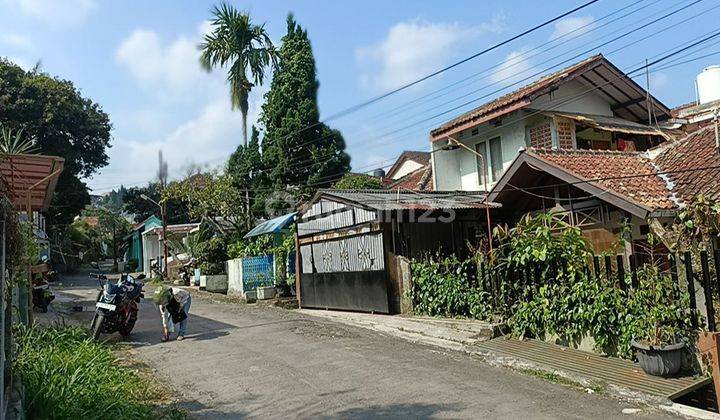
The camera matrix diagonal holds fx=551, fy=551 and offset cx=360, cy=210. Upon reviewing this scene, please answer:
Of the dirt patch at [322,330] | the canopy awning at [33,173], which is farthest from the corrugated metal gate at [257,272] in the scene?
the canopy awning at [33,173]

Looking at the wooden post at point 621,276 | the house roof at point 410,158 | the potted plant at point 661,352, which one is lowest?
the potted plant at point 661,352

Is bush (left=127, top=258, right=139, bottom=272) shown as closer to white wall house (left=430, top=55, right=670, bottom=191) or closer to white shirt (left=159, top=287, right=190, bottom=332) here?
white wall house (left=430, top=55, right=670, bottom=191)

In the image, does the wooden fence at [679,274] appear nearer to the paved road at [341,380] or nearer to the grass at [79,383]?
the paved road at [341,380]

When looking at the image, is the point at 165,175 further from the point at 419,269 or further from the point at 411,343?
the point at 411,343

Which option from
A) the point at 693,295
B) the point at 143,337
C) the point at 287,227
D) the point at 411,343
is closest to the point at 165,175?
the point at 287,227

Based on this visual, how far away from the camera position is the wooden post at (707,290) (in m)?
7.40

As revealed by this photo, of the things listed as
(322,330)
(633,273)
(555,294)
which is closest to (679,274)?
(633,273)

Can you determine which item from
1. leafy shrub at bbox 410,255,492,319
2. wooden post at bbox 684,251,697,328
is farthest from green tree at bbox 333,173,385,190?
wooden post at bbox 684,251,697,328

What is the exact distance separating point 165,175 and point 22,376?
25.9 m

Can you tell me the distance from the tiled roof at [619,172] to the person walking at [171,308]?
7.84 metres

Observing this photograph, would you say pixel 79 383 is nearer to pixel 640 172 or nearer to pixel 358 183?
pixel 640 172

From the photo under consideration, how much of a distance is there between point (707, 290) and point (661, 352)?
1077 mm

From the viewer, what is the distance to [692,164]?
11.6 metres

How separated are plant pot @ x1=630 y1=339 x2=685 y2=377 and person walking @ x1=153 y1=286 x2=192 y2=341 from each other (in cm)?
796
